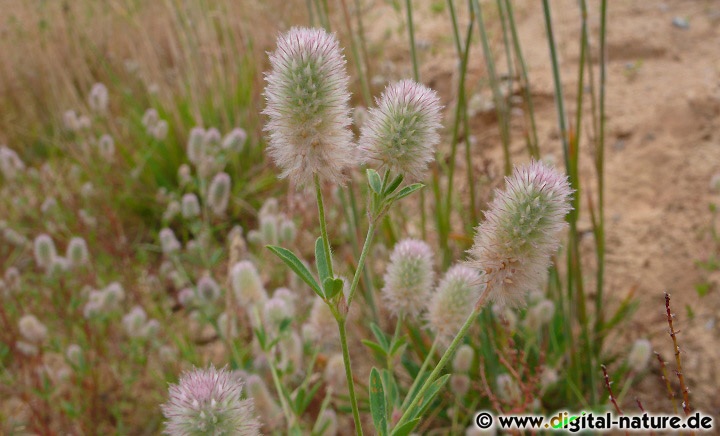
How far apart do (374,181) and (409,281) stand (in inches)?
13.6

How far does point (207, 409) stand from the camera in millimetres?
707

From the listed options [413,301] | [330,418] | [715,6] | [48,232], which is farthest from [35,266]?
[715,6]

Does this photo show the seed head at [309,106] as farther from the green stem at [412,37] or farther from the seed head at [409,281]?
the green stem at [412,37]

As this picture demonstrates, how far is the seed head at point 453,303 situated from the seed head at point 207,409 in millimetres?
466

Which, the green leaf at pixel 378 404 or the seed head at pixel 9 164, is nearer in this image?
the green leaf at pixel 378 404

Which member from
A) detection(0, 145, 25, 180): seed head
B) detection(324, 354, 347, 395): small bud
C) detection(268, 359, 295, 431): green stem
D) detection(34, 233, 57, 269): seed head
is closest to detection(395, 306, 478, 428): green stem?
detection(268, 359, 295, 431): green stem

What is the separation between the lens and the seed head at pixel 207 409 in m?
0.71

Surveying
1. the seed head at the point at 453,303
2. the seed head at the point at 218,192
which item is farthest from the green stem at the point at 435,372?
the seed head at the point at 218,192

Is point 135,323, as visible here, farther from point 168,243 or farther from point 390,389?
point 390,389

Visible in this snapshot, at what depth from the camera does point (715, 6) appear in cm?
356

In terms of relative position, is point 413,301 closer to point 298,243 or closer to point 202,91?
point 298,243

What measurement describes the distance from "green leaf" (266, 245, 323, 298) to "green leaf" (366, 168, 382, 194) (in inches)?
5.7

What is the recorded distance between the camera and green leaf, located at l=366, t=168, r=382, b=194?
819 millimetres

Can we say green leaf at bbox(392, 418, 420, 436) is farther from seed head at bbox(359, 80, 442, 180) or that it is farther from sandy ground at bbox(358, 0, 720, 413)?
sandy ground at bbox(358, 0, 720, 413)
